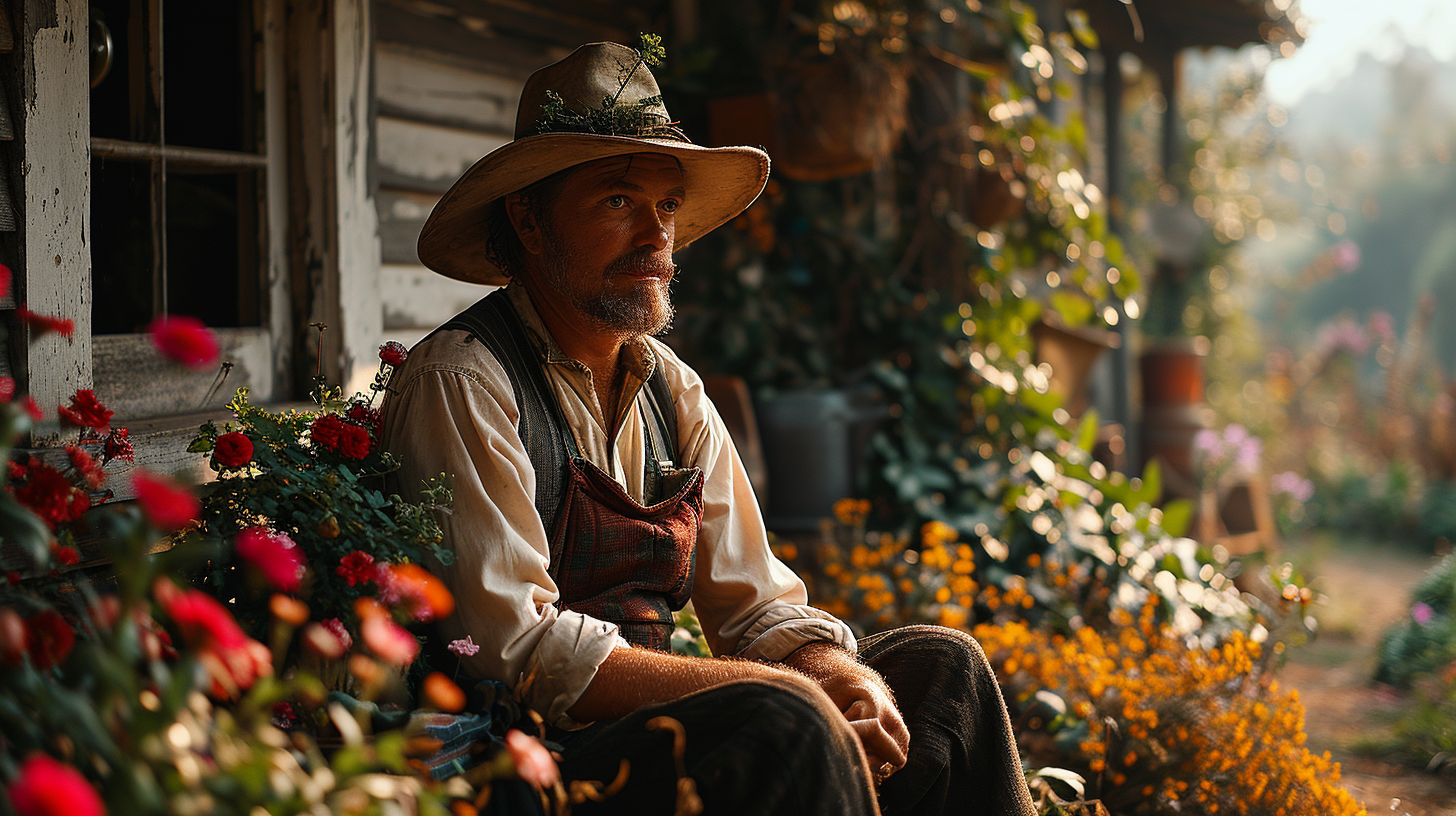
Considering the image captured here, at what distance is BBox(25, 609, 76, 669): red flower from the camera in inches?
43.6

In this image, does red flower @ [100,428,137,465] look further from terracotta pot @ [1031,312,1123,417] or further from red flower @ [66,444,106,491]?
terracotta pot @ [1031,312,1123,417]

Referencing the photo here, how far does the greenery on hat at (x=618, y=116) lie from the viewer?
1.75 m

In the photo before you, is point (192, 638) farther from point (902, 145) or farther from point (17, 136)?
point (902, 145)

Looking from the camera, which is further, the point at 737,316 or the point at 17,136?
the point at 737,316

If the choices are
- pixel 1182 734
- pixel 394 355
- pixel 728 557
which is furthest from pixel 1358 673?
pixel 394 355

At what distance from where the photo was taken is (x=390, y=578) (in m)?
1.38

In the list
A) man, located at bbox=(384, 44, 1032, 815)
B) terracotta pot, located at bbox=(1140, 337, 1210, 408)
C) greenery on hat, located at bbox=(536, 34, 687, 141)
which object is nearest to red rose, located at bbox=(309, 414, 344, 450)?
man, located at bbox=(384, 44, 1032, 815)

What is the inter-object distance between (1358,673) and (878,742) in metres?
3.90

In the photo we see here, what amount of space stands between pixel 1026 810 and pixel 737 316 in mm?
2331

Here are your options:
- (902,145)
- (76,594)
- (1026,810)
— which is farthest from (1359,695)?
(76,594)

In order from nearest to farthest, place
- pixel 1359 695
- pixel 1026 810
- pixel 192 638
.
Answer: pixel 192 638 → pixel 1026 810 → pixel 1359 695

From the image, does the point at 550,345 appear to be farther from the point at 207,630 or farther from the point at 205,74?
the point at 205,74

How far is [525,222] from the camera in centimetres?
189

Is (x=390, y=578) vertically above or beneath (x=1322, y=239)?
beneath
